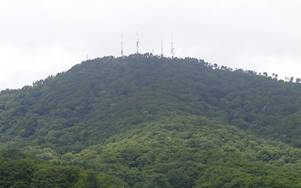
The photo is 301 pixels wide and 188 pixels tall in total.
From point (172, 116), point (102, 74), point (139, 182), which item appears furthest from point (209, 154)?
point (102, 74)

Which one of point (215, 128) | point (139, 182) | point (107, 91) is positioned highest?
point (107, 91)

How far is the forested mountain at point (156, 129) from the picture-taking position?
11056cm

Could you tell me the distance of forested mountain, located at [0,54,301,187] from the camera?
110562mm

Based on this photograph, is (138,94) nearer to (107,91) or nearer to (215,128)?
(107,91)

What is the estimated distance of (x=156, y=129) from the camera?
463 ft

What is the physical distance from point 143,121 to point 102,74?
4518cm

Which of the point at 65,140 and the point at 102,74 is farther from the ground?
the point at 102,74

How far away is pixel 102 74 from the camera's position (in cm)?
19475

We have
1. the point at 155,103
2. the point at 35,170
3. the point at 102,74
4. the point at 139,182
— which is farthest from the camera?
the point at 102,74

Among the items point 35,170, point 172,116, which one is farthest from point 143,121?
point 35,170

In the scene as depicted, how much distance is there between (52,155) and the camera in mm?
135125

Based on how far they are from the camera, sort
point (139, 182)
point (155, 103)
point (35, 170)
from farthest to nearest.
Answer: point (155, 103) < point (139, 182) < point (35, 170)

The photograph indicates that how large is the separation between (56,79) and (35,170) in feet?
332

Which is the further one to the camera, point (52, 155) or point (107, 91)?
point (107, 91)
